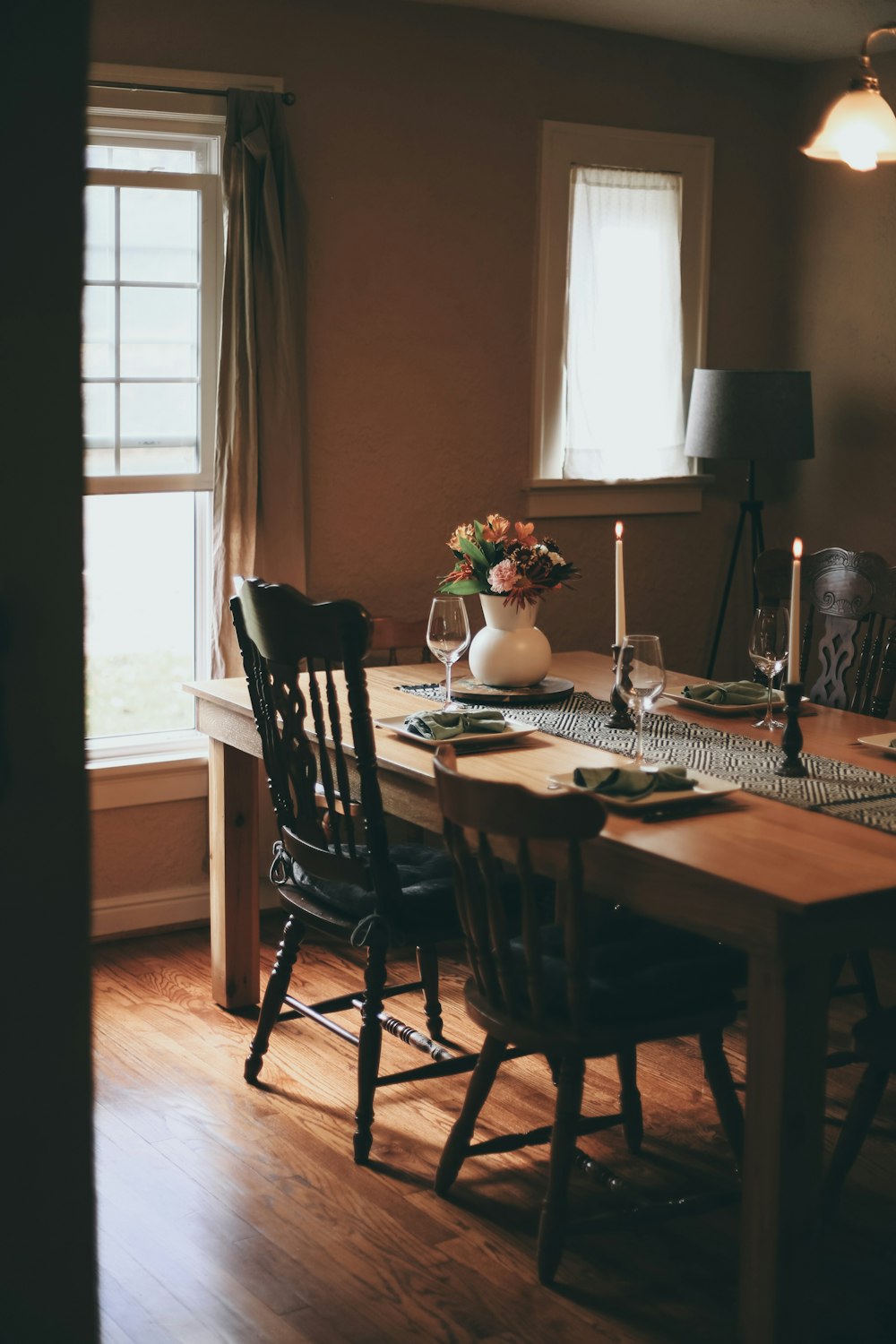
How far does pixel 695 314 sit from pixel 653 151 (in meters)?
0.56

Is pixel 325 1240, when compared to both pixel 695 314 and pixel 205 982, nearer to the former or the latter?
pixel 205 982

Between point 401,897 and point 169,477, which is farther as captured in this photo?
point 169,477

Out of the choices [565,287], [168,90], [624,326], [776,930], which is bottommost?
[776,930]

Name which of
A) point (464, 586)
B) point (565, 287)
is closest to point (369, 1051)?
point (464, 586)

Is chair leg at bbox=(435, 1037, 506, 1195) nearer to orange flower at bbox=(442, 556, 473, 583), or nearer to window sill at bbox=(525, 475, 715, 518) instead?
orange flower at bbox=(442, 556, 473, 583)

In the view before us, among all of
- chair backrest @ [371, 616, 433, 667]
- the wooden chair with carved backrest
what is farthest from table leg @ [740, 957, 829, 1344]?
chair backrest @ [371, 616, 433, 667]

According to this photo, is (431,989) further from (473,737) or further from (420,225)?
(420,225)

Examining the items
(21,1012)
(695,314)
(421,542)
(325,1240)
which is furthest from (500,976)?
(695,314)

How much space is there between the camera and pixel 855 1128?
255 cm

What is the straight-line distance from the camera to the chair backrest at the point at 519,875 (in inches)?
85.4

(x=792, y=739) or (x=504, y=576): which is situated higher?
(x=504, y=576)

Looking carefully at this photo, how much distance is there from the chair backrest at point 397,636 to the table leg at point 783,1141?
2.16m

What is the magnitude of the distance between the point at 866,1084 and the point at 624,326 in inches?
121

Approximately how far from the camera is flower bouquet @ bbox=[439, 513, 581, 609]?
3254 mm
